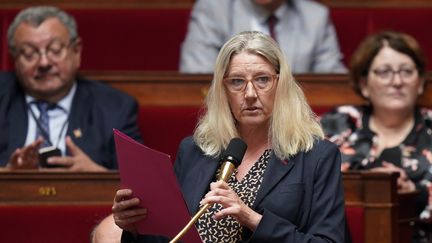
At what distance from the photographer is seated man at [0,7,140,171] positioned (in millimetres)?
1935

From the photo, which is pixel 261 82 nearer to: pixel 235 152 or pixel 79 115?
pixel 235 152

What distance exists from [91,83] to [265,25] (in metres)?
0.37

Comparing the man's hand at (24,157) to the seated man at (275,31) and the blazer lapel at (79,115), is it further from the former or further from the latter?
the seated man at (275,31)

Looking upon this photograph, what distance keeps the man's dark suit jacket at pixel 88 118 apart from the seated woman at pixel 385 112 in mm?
352

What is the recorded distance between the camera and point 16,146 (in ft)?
6.33

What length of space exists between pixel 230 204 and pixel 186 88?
0.90m

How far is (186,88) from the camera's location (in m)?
2.05

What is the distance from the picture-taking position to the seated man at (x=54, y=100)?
1935 mm

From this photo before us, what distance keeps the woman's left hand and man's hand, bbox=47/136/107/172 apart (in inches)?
24.3

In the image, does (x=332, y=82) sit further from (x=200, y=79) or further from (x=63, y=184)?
(x=63, y=184)

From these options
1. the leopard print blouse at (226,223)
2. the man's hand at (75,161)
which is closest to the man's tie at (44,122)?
the man's hand at (75,161)

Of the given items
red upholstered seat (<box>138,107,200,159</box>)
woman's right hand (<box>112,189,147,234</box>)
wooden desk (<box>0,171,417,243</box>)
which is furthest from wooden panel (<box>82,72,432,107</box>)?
woman's right hand (<box>112,189,147,234</box>)

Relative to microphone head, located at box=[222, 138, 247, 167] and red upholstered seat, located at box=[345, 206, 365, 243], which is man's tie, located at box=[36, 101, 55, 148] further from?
microphone head, located at box=[222, 138, 247, 167]

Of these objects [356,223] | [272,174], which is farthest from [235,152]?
[356,223]
